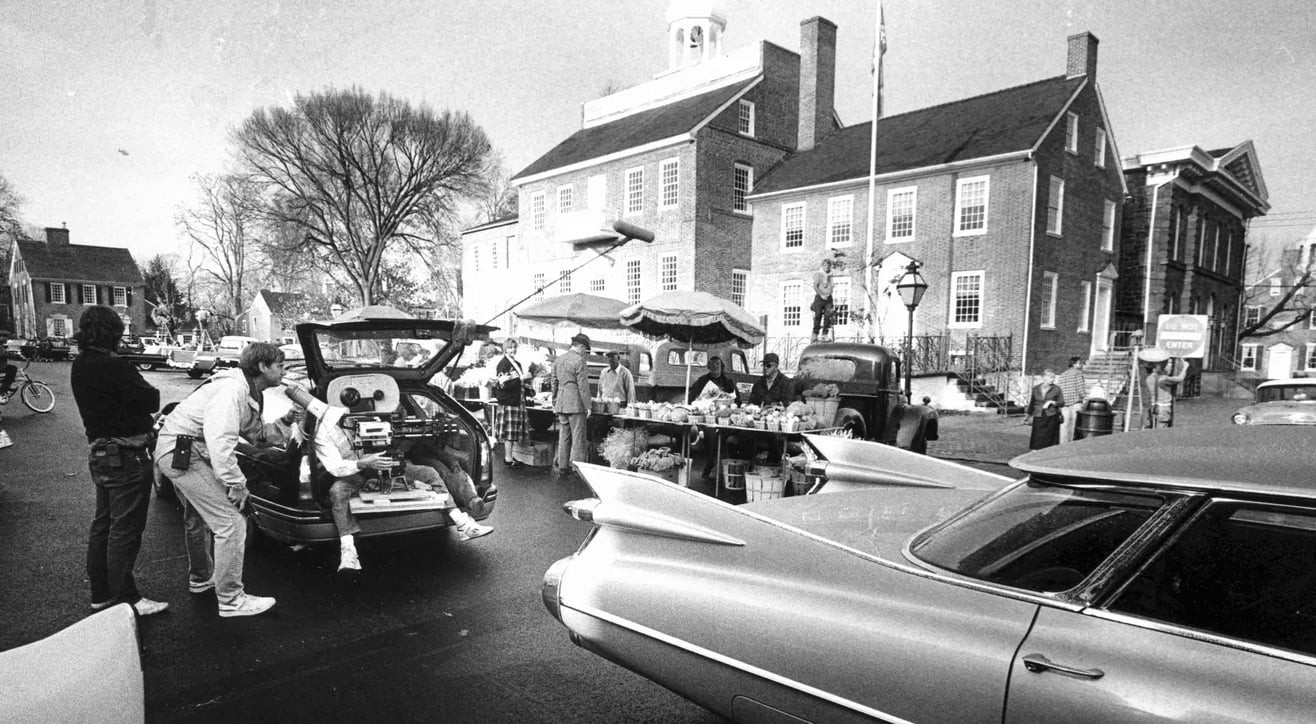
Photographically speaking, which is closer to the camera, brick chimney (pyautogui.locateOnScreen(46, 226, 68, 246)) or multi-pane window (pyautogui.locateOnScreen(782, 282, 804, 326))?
multi-pane window (pyautogui.locateOnScreen(782, 282, 804, 326))

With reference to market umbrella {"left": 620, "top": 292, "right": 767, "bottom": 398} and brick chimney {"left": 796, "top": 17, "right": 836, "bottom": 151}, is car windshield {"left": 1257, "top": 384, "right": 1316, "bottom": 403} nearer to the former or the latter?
market umbrella {"left": 620, "top": 292, "right": 767, "bottom": 398}

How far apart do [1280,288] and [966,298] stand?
111ft

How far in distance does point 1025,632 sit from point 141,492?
480cm

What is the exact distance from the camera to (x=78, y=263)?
5644cm

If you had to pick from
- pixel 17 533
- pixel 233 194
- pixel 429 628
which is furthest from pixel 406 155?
pixel 429 628

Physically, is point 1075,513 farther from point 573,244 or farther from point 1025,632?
point 573,244

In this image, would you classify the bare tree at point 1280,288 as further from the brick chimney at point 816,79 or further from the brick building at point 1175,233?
the brick chimney at point 816,79

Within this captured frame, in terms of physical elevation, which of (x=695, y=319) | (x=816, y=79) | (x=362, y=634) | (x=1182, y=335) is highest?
(x=816, y=79)

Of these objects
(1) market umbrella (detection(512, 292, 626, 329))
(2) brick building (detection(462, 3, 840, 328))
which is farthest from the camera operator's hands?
(2) brick building (detection(462, 3, 840, 328))

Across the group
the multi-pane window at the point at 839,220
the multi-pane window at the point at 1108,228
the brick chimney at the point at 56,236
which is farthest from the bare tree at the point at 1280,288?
the brick chimney at the point at 56,236

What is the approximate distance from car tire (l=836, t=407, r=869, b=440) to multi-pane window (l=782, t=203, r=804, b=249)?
18.3 meters

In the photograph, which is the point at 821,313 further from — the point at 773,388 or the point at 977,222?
the point at 977,222

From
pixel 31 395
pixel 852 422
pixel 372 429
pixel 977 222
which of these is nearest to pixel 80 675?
pixel 372 429

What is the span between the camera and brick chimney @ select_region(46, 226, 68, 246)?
57.8 meters
